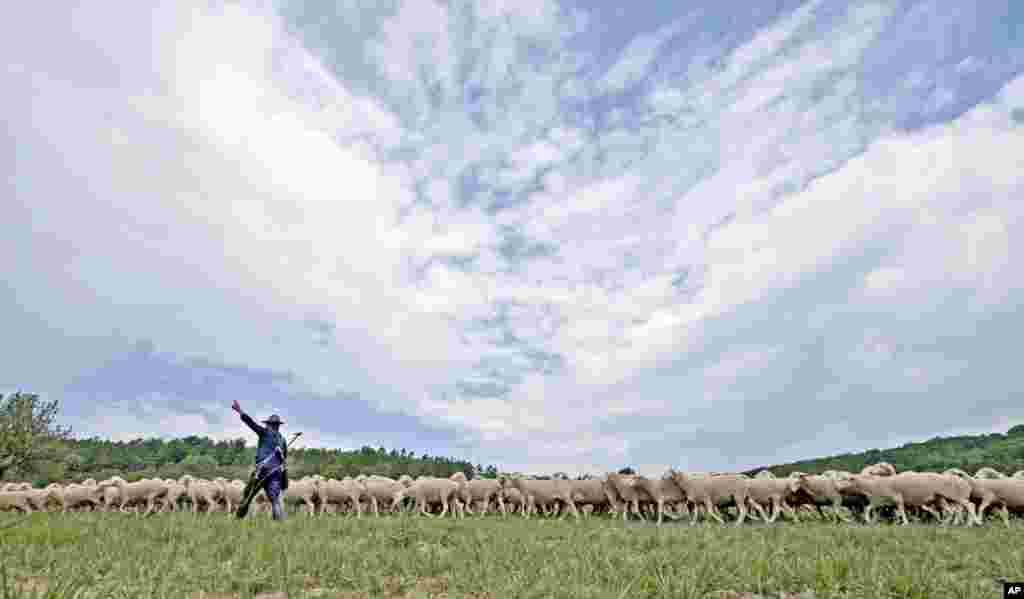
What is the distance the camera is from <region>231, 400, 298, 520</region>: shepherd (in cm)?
1596

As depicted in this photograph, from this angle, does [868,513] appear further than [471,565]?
Yes

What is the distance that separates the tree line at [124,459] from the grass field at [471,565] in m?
14.4

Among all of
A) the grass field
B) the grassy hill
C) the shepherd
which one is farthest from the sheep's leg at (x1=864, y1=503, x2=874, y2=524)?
the grassy hill

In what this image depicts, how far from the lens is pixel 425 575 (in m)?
6.89

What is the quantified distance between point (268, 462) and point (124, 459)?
98.6m

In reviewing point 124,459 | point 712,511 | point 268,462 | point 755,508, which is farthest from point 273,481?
point 124,459

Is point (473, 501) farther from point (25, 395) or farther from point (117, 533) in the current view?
point (25, 395)

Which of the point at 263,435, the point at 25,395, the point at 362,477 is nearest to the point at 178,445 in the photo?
the point at 25,395

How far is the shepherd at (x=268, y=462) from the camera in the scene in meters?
16.0

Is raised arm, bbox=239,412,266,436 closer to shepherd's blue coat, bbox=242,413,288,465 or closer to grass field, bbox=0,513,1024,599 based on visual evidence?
shepherd's blue coat, bbox=242,413,288,465

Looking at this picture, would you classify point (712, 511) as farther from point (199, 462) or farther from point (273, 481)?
point (199, 462)

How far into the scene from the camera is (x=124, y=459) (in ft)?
314

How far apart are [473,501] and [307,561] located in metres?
18.9

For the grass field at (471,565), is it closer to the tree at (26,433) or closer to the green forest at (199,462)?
the green forest at (199,462)
